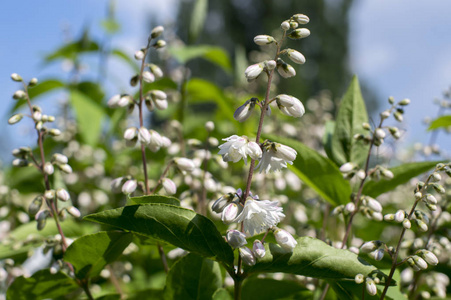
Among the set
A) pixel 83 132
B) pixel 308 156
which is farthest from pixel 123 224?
pixel 83 132

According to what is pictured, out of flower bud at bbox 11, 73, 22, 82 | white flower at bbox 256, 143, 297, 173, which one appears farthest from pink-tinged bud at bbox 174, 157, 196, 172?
flower bud at bbox 11, 73, 22, 82

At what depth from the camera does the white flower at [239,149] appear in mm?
976

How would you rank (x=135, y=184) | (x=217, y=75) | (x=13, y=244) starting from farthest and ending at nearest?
(x=217, y=75), (x=13, y=244), (x=135, y=184)

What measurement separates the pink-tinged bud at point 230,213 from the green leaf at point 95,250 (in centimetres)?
29

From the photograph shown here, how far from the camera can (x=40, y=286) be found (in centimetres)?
131

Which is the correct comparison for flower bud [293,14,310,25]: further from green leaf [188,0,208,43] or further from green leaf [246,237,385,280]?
green leaf [188,0,208,43]

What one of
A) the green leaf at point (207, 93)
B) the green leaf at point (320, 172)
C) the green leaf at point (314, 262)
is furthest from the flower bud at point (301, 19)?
the green leaf at point (207, 93)

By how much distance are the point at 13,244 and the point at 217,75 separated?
28.7 m

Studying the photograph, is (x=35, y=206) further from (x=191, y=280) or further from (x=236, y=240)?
(x=236, y=240)

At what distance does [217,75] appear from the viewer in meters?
29.8

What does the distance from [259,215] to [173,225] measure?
0.21m

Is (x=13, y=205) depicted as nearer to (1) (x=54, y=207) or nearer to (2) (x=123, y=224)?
(1) (x=54, y=207)

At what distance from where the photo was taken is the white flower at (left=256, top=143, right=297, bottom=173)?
1036mm

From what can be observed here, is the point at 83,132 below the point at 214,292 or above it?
below
